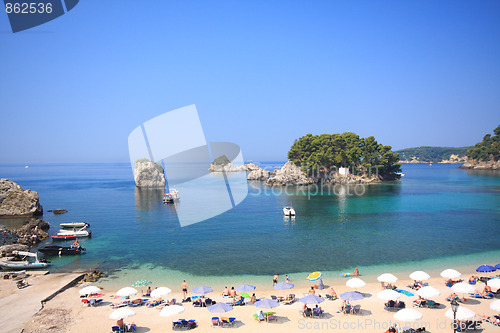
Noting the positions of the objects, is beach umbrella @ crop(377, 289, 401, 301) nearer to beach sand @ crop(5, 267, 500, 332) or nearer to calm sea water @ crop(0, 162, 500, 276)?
beach sand @ crop(5, 267, 500, 332)

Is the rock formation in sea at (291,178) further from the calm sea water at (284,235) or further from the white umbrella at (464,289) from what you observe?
the white umbrella at (464,289)

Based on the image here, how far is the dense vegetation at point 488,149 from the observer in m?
176

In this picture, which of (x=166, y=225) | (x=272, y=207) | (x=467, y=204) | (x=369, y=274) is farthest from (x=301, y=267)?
(x=467, y=204)

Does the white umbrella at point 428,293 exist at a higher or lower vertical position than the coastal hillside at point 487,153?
lower

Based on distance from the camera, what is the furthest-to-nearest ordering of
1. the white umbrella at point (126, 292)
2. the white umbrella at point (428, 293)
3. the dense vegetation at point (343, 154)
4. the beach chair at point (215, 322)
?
the dense vegetation at point (343, 154) < the white umbrella at point (126, 292) < the white umbrella at point (428, 293) < the beach chair at point (215, 322)

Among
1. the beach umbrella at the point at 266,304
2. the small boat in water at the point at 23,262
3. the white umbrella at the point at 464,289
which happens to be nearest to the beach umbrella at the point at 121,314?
the beach umbrella at the point at 266,304

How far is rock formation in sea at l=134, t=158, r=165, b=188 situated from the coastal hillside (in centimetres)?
18885

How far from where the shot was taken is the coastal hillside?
17700 centimetres

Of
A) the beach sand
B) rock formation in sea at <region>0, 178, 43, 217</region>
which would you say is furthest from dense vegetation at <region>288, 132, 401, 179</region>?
the beach sand

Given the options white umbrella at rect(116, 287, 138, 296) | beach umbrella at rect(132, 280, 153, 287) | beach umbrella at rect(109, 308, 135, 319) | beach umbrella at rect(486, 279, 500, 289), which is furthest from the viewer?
beach umbrella at rect(132, 280, 153, 287)

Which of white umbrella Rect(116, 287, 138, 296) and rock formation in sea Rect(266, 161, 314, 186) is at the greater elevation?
rock formation in sea Rect(266, 161, 314, 186)

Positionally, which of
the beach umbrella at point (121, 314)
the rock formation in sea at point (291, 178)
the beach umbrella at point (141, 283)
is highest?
the rock formation in sea at point (291, 178)

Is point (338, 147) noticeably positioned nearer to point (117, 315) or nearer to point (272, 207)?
point (272, 207)

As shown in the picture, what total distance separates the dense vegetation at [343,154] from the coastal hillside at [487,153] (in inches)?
4014
